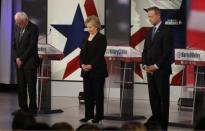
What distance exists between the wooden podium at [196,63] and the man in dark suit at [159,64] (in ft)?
1.27

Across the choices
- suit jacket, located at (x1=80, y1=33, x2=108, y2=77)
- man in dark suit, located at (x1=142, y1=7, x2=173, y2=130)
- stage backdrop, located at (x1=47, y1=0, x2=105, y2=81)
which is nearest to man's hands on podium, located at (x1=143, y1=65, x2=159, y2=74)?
man in dark suit, located at (x1=142, y1=7, x2=173, y2=130)

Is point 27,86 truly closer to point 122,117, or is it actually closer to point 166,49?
point 122,117

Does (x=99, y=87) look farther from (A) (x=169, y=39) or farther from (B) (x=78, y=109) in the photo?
(B) (x=78, y=109)

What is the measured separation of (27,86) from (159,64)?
257 centimetres

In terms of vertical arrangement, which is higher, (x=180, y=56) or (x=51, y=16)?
(x=51, y=16)

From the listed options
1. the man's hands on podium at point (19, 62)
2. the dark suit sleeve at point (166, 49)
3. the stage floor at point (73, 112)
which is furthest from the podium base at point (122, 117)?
the man's hands on podium at point (19, 62)

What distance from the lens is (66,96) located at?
11141mm

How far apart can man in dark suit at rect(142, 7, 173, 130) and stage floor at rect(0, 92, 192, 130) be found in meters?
0.49

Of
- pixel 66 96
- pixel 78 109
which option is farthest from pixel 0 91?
pixel 78 109

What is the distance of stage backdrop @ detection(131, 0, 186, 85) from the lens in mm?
10180

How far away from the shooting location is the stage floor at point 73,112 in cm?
763

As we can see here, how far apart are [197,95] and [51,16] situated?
4690 mm

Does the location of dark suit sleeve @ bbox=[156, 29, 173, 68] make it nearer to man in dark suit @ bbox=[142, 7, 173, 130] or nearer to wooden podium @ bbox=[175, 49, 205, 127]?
man in dark suit @ bbox=[142, 7, 173, 130]

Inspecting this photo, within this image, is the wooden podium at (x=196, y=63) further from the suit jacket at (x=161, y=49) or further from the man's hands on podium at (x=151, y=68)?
the man's hands on podium at (x=151, y=68)
